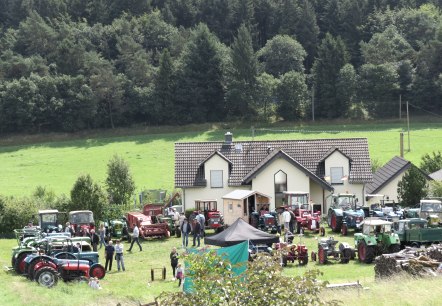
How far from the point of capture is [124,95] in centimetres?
9181

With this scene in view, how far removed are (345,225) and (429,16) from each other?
77796mm

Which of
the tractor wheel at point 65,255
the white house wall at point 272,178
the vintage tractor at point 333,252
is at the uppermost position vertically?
the white house wall at point 272,178

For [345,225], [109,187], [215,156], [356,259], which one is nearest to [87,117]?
[109,187]

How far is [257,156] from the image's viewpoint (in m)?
46.7

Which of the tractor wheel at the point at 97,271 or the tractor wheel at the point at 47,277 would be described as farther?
the tractor wheel at the point at 97,271

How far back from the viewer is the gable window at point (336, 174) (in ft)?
152

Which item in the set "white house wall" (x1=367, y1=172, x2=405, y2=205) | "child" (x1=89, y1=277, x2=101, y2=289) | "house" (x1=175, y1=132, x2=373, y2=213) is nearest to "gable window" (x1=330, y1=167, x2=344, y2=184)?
"house" (x1=175, y1=132, x2=373, y2=213)

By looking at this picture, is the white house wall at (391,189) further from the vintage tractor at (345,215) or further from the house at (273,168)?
the vintage tractor at (345,215)

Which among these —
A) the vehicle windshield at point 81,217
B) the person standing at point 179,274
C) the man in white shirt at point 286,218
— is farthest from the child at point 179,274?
the vehicle windshield at point 81,217

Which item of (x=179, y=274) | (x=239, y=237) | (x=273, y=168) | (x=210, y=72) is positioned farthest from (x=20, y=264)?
(x=210, y=72)

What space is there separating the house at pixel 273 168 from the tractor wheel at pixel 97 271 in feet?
58.6

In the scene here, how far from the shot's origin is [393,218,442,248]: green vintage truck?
94.3 ft

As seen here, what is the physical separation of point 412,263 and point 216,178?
948 inches

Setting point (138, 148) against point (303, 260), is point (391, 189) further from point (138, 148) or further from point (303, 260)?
point (138, 148)
